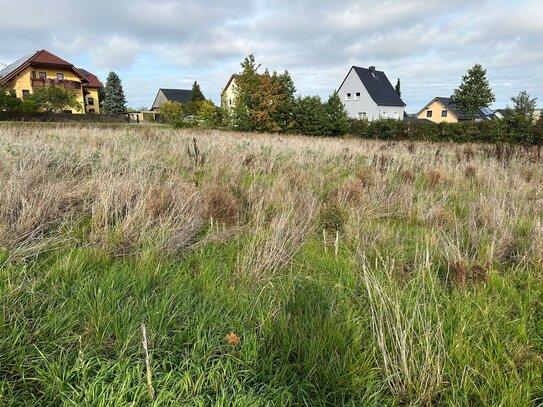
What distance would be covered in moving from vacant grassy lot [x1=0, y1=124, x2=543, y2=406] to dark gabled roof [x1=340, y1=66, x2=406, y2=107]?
4827 centimetres

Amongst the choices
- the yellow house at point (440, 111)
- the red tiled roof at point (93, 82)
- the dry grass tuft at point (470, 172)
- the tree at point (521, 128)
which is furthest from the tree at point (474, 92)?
the red tiled roof at point (93, 82)

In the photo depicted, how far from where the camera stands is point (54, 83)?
157 feet

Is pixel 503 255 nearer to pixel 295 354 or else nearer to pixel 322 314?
pixel 322 314

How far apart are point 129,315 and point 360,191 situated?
3895 mm

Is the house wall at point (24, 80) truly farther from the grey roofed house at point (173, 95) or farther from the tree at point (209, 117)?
the grey roofed house at point (173, 95)

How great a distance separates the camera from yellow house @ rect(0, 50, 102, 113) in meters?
46.2

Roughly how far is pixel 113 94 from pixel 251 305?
267 ft

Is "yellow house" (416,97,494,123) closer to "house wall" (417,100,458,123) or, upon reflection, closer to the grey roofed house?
"house wall" (417,100,458,123)

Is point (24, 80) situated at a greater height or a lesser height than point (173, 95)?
lesser

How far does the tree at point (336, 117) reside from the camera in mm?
25456

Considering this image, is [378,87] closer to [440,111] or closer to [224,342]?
[440,111]

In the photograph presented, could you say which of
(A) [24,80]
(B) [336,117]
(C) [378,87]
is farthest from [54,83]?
(C) [378,87]

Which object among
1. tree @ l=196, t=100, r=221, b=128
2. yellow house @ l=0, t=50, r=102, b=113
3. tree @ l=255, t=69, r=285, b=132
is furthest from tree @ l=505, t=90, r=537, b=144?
yellow house @ l=0, t=50, r=102, b=113

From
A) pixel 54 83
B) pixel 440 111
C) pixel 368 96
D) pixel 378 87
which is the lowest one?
pixel 440 111
